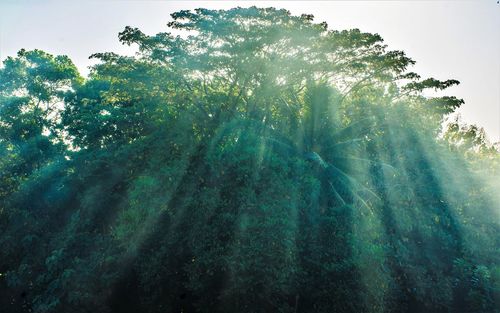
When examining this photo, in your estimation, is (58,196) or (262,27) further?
(58,196)

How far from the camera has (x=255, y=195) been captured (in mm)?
9281

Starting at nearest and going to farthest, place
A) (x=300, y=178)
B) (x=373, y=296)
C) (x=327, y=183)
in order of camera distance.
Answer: (x=373, y=296), (x=300, y=178), (x=327, y=183)

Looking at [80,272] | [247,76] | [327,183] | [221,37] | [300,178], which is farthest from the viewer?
[247,76]

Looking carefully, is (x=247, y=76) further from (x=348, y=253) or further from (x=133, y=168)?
(x=348, y=253)

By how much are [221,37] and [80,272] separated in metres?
9.05

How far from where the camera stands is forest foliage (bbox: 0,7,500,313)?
849cm

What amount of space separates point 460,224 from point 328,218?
575 centimetres

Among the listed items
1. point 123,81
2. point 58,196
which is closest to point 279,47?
point 123,81

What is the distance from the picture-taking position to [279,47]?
12.5 meters

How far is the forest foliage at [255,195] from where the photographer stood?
334 inches

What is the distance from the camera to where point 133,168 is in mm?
11477

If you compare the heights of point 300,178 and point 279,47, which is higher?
point 279,47

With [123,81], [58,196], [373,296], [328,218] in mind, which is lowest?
[373,296]

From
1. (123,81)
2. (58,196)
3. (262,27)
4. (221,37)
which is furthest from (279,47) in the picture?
(58,196)
